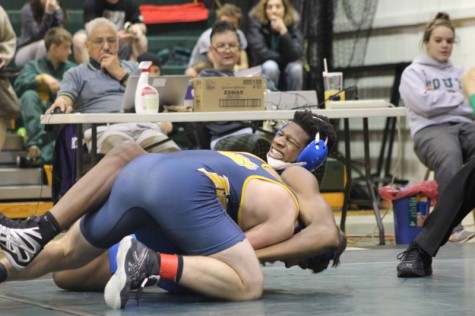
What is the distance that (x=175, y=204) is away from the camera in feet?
13.0

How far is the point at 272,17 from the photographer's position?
31.7 ft

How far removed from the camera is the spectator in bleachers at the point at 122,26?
9445mm

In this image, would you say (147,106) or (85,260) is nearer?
(85,260)

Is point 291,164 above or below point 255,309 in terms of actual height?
above

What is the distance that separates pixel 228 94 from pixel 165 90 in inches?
18.3

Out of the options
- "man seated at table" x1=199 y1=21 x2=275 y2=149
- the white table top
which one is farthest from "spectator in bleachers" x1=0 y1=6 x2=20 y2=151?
"man seated at table" x1=199 y1=21 x2=275 y2=149

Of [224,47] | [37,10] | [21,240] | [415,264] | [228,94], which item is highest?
[37,10]

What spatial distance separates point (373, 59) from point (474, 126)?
3570mm

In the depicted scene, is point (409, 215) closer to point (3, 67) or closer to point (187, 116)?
point (187, 116)

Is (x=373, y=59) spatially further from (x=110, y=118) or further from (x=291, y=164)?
(x=291, y=164)

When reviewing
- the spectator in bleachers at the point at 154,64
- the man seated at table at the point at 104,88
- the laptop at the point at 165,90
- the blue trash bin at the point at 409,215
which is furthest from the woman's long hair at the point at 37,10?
the blue trash bin at the point at 409,215

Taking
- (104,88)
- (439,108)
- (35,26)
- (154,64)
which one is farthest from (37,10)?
(439,108)

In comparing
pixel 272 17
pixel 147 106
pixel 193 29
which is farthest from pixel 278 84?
pixel 147 106

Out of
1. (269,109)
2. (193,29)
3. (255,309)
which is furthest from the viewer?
(193,29)
